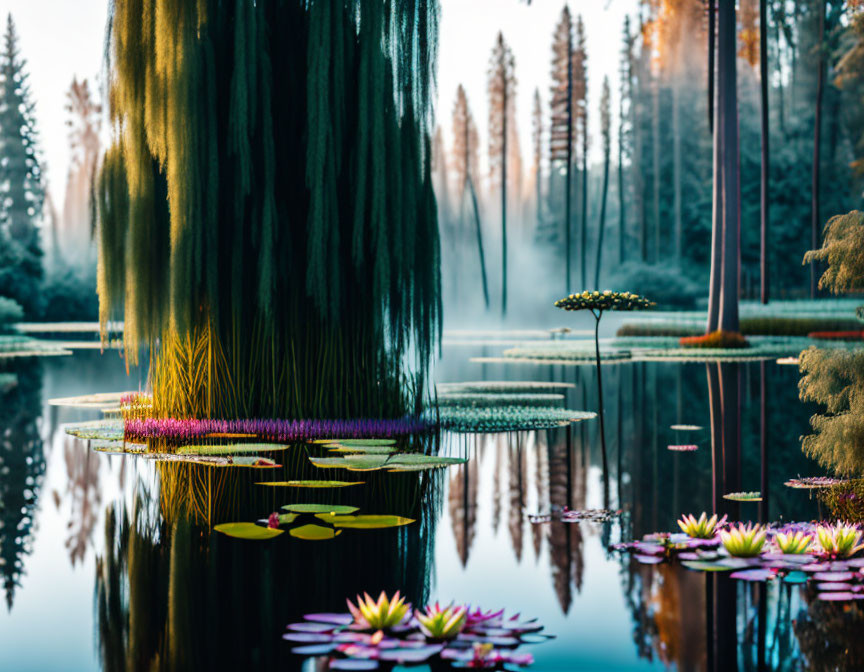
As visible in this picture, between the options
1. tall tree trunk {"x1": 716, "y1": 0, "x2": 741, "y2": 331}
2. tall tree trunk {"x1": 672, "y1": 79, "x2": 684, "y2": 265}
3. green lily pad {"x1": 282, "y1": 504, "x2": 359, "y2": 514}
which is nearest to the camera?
green lily pad {"x1": 282, "y1": 504, "x2": 359, "y2": 514}

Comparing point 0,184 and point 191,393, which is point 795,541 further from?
point 0,184

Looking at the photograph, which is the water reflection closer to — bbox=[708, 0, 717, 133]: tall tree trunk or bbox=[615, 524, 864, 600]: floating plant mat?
bbox=[615, 524, 864, 600]: floating plant mat

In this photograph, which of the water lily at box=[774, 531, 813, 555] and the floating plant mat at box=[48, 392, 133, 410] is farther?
the floating plant mat at box=[48, 392, 133, 410]

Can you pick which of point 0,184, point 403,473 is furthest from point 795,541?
point 0,184

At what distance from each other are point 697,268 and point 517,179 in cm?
3533

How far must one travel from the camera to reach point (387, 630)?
4.15 meters

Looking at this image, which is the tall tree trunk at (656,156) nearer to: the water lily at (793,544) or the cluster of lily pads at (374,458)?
the cluster of lily pads at (374,458)

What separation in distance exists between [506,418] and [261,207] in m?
4.26

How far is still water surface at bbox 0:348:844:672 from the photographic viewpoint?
422cm

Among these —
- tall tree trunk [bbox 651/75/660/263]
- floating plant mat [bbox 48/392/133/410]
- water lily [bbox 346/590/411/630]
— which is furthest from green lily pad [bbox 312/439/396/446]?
tall tree trunk [bbox 651/75/660/263]

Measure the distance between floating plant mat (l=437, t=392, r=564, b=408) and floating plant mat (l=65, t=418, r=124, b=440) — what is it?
4.77m

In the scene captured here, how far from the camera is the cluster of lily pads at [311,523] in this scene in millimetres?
6039

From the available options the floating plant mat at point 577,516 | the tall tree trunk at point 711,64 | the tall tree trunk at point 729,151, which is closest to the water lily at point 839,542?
the floating plant mat at point 577,516

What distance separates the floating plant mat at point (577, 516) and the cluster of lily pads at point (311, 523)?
99cm
